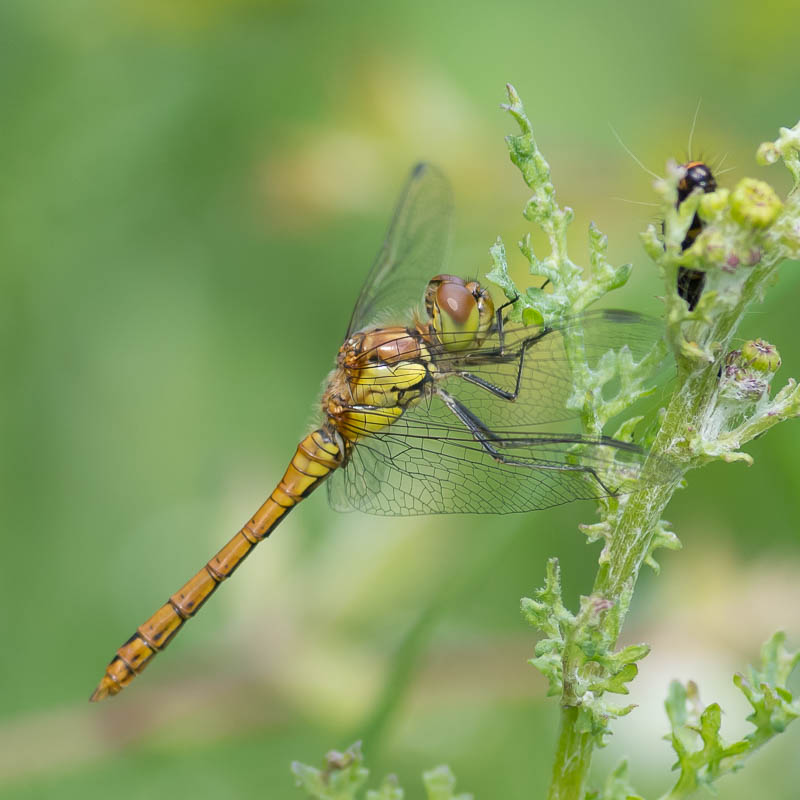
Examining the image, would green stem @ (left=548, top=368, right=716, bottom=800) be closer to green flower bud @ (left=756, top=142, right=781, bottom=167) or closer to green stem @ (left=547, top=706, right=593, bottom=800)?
green stem @ (left=547, top=706, right=593, bottom=800)

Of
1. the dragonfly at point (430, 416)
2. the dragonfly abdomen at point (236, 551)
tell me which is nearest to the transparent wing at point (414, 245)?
the dragonfly at point (430, 416)

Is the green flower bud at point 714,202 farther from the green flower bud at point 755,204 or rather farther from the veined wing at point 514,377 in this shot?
the veined wing at point 514,377

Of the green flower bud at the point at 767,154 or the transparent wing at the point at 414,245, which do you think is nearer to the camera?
the green flower bud at the point at 767,154

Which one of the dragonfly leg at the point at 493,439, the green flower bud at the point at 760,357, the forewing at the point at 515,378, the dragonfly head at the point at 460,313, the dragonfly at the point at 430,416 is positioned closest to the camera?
the green flower bud at the point at 760,357

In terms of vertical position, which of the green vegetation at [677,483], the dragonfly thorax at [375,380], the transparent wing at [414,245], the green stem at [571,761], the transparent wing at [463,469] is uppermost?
the transparent wing at [414,245]

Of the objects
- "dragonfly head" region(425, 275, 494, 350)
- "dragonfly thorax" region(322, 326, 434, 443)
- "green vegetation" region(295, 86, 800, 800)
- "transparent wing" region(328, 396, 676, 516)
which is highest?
"dragonfly head" region(425, 275, 494, 350)

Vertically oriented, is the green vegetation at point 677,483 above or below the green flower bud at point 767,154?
below

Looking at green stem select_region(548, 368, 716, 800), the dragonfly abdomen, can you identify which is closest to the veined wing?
the dragonfly abdomen
